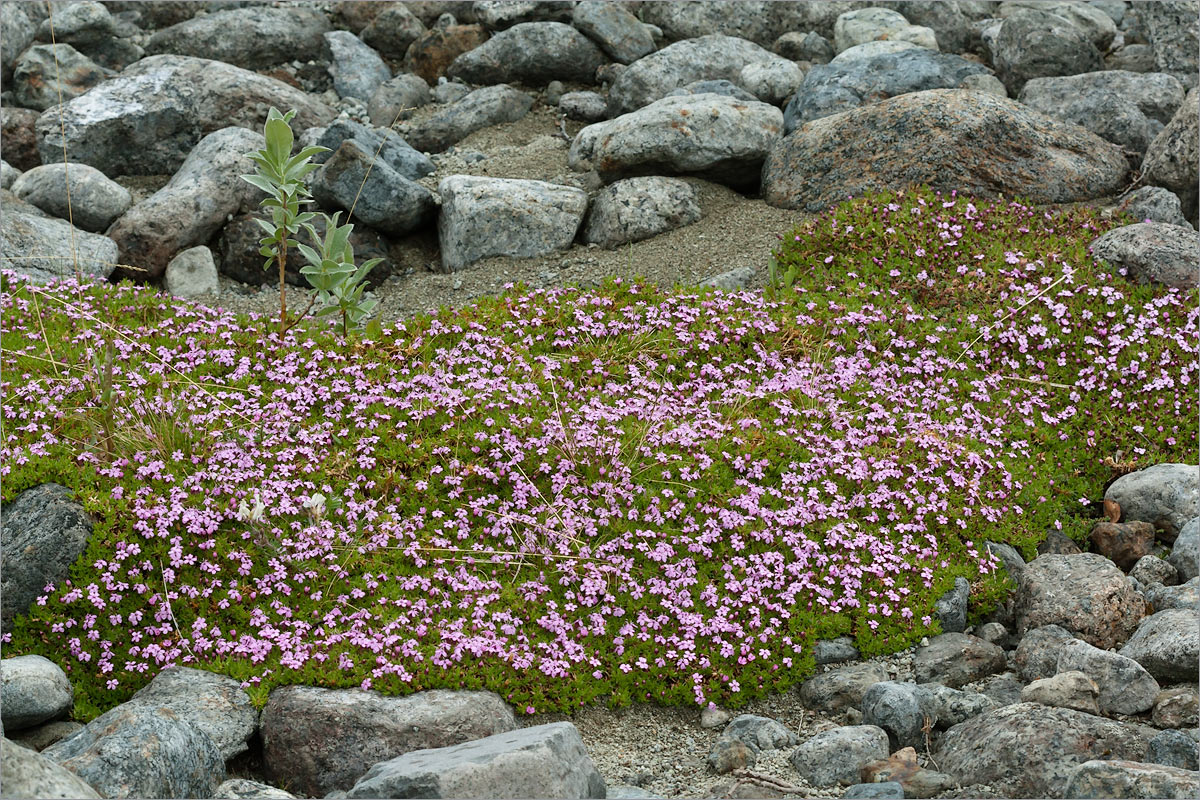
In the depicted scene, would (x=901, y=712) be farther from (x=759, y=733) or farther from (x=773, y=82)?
(x=773, y=82)

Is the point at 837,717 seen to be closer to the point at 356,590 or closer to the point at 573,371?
the point at 356,590

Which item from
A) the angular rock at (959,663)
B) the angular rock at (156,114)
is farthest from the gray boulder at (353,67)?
the angular rock at (959,663)

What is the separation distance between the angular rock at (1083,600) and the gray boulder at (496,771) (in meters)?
4.41

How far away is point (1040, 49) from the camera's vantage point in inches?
712

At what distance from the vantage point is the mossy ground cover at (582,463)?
794cm

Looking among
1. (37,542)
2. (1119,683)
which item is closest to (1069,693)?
(1119,683)

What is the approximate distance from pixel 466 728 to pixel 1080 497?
21.8 ft

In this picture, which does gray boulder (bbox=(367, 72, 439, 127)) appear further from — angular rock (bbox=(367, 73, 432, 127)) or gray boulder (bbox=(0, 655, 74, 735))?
gray boulder (bbox=(0, 655, 74, 735))

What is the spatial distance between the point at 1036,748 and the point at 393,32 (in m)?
19.6

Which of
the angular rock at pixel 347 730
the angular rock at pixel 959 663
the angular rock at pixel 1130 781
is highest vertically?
the angular rock at pixel 1130 781

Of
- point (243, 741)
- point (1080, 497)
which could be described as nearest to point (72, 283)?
point (243, 741)

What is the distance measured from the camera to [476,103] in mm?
18891

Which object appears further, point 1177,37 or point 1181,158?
point 1177,37

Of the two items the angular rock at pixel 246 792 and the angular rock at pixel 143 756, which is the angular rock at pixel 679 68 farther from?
the angular rock at pixel 246 792
